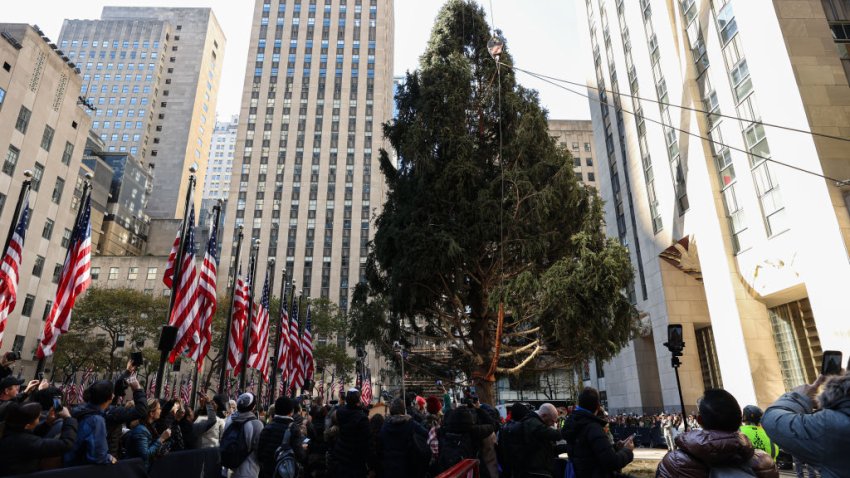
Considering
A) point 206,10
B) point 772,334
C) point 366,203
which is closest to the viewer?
point 772,334

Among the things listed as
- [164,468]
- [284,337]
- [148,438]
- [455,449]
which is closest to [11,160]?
[284,337]

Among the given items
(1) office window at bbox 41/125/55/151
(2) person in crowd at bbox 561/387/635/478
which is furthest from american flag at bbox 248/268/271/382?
(1) office window at bbox 41/125/55/151

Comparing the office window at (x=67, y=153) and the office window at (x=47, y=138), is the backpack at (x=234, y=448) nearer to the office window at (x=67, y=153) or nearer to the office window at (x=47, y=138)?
the office window at (x=47, y=138)

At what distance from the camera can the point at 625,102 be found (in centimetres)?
3597

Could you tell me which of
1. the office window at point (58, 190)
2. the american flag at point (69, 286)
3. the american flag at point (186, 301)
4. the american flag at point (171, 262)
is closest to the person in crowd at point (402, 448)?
the american flag at point (186, 301)

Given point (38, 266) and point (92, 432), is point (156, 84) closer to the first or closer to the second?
point (38, 266)

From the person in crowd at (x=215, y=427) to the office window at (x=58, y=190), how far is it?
4609 cm

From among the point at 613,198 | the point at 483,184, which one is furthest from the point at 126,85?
the point at 483,184

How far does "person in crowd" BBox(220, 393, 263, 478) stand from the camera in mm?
6887

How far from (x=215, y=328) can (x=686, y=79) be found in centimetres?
4271

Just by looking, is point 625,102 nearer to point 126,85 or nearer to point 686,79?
point 686,79

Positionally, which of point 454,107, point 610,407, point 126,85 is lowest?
point 610,407

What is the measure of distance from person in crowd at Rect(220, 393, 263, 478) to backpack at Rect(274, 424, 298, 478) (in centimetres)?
40

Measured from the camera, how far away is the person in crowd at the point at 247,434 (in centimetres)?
689
